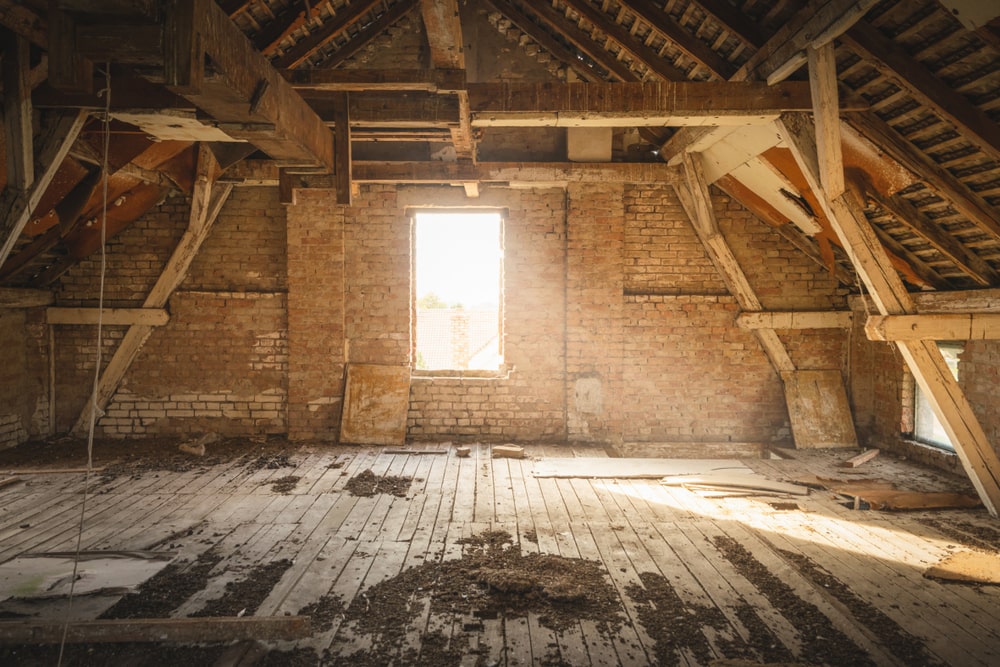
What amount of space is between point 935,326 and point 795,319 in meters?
2.28

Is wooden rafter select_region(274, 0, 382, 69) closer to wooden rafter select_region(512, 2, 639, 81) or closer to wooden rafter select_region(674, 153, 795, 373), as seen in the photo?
wooden rafter select_region(512, 2, 639, 81)

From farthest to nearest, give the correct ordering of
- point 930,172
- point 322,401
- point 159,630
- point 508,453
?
1. point 322,401
2. point 508,453
3. point 930,172
4. point 159,630

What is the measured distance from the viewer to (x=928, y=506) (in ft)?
14.4

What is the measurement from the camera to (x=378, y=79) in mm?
3656

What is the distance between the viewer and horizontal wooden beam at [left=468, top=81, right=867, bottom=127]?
3976 mm

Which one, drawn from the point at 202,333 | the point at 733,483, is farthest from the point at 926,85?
the point at 202,333

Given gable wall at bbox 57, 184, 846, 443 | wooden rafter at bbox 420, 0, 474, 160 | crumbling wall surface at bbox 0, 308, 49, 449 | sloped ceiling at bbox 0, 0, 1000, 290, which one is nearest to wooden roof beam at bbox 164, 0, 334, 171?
sloped ceiling at bbox 0, 0, 1000, 290

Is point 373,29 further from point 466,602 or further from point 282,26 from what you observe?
point 466,602

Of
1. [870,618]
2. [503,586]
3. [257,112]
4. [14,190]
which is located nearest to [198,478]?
[14,190]

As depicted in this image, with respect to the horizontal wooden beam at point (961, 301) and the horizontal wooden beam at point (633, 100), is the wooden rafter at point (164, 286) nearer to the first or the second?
the horizontal wooden beam at point (633, 100)

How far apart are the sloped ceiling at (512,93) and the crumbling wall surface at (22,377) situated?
1.59 feet

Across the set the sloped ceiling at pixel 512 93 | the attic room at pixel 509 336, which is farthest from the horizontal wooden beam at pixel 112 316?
the sloped ceiling at pixel 512 93

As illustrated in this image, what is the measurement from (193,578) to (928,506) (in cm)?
511

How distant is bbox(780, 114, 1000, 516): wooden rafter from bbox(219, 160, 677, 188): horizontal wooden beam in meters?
2.12
